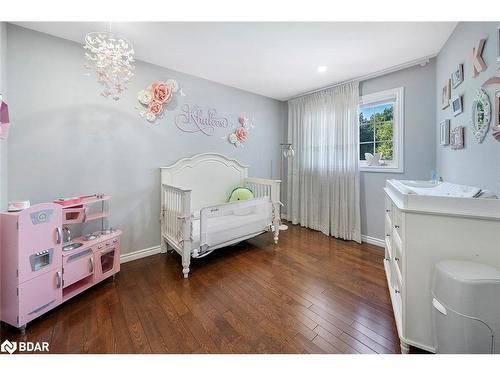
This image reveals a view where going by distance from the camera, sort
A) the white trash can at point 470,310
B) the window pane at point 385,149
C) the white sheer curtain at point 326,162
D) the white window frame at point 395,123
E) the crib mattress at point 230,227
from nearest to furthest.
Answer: the white trash can at point 470,310 → the crib mattress at point 230,227 → the white window frame at point 395,123 → the window pane at point 385,149 → the white sheer curtain at point 326,162

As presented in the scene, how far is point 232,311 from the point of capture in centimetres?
151

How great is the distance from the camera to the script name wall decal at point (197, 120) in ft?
8.55

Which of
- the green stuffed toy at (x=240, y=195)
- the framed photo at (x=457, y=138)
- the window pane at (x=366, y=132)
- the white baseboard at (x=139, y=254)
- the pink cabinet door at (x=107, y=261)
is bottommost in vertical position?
the white baseboard at (x=139, y=254)

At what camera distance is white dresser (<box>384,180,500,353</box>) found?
3.22 feet

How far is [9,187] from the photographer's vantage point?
5.43 feet

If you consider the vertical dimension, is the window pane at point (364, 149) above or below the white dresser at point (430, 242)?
above

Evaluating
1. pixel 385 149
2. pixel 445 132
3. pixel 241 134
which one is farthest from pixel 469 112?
pixel 241 134

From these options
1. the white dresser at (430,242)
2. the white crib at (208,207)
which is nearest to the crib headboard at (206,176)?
the white crib at (208,207)

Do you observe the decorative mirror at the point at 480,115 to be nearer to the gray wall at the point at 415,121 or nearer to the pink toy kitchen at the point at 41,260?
the gray wall at the point at 415,121

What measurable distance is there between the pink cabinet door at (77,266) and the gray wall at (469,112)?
9.38 feet

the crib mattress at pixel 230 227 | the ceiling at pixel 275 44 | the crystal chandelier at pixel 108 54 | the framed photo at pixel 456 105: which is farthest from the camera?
the crib mattress at pixel 230 227

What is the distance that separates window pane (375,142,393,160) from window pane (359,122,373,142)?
5.9 inches

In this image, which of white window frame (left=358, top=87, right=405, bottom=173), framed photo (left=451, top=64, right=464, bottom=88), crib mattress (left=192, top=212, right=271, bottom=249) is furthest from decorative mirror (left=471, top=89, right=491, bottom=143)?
crib mattress (left=192, top=212, right=271, bottom=249)
